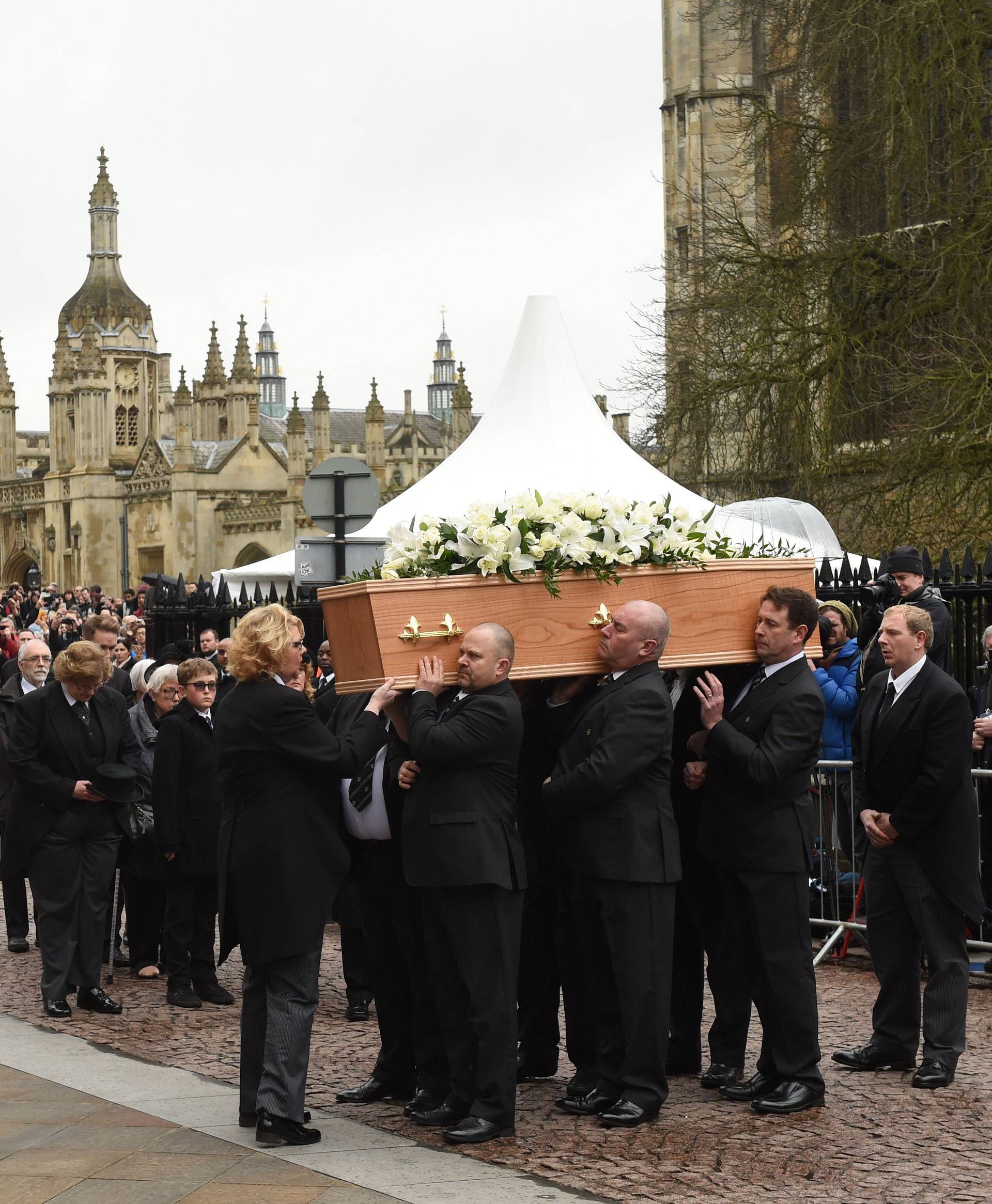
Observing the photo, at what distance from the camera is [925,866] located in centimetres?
689

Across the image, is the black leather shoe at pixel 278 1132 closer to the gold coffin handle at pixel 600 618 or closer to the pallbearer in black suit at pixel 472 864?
→ the pallbearer in black suit at pixel 472 864

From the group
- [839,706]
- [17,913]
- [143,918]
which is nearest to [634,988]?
[839,706]

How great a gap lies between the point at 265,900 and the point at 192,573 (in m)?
65.6

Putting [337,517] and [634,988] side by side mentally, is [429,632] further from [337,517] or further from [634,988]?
[337,517]

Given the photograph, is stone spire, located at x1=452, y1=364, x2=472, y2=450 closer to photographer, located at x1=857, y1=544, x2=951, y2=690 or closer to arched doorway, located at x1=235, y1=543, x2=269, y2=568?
arched doorway, located at x1=235, y1=543, x2=269, y2=568

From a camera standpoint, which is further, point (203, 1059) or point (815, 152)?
point (815, 152)

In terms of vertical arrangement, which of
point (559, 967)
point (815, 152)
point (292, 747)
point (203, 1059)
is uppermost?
point (815, 152)

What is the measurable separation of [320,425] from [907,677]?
6236 centimetres

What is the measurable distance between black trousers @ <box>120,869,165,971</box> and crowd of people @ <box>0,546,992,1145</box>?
2.87m

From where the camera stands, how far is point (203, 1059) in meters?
7.50

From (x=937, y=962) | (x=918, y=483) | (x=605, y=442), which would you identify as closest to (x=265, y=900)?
(x=937, y=962)

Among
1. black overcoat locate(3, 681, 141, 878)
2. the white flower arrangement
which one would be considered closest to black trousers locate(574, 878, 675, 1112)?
the white flower arrangement

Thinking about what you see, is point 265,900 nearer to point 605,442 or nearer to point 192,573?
point 605,442

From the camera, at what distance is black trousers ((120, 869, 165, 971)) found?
9711mm
